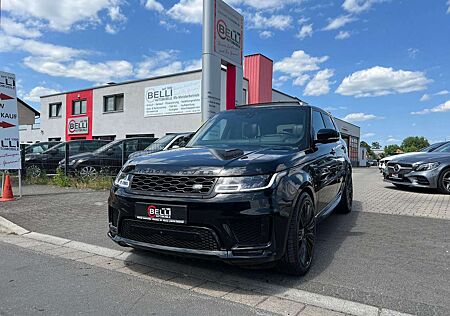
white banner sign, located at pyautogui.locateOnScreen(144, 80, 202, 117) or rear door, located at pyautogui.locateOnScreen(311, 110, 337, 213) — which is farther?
white banner sign, located at pyautogui.locateOnScreen(144, 80, 202, 117)

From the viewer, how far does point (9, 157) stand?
8758 mm

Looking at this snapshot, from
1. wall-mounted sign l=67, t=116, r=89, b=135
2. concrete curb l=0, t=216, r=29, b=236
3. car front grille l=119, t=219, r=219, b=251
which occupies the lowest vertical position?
concrete curb l=0, t=216, r=29, b=236

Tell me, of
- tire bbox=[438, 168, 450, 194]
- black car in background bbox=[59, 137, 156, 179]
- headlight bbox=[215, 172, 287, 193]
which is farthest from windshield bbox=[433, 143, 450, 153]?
headlight bbox=[215, 172, 287, 193]

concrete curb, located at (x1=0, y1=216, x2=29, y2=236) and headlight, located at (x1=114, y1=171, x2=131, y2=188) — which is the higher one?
headlight, located at (x1=114, y1=171, x2=131, y2=188)

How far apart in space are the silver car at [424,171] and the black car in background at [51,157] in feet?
33.2

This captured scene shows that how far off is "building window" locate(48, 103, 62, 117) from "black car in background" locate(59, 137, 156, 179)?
22.4 m

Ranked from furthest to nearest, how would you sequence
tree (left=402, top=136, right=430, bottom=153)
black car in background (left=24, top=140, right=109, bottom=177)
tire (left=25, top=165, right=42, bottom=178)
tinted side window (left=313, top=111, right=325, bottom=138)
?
tree (left=402, top=136, right=430, bottom=153), black car in background (left=24, top=140, right=109, bottom=177), tire (left=25, top=165, right=42, bottom=178), tinted side window (left=313, top=111, right=325, bottom=138)

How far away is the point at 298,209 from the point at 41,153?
41.6ft

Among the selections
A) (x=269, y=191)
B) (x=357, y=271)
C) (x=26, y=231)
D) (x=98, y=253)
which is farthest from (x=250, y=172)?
(x=26, y=231)

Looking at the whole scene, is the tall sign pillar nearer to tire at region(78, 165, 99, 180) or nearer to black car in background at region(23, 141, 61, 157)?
tire at region(78, 165, 99, 180)

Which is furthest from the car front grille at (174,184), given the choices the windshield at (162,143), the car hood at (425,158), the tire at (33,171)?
the tire at (33,171)

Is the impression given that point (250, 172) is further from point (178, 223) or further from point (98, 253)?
point (98, 253)

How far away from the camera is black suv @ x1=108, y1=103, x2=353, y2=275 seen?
301 cm

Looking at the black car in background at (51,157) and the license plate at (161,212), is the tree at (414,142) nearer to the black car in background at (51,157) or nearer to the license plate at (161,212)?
the black car in background at (51,157)
